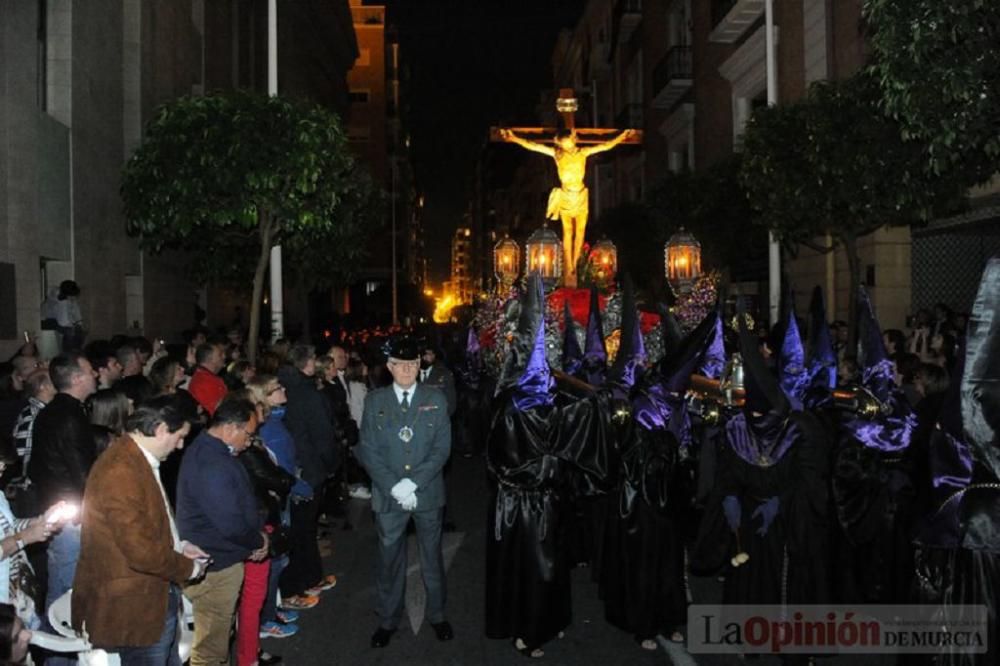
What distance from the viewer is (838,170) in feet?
36.3

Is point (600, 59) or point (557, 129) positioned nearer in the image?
point (557, 129)

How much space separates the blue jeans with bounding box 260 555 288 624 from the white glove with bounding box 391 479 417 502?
0.91 meters

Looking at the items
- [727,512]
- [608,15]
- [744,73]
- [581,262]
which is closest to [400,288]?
[608,15]

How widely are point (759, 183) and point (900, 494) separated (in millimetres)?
7311

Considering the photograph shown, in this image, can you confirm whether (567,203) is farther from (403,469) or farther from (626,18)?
(626,18)

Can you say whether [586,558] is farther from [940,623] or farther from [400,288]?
[400,288]

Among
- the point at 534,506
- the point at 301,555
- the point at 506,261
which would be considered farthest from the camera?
the point at 506,261

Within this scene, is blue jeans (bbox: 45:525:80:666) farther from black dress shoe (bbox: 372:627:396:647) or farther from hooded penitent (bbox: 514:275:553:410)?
hooded penitent (bbox: 514:275:553:410)

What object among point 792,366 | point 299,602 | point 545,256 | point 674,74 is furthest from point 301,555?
point 674,74

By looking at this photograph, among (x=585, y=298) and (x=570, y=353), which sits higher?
(x=585, y=298)

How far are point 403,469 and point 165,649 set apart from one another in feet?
7.50

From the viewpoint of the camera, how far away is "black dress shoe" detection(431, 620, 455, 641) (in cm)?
650

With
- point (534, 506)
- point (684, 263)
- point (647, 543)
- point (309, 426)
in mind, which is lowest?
point (647, 543)

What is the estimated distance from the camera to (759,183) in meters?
12.9
